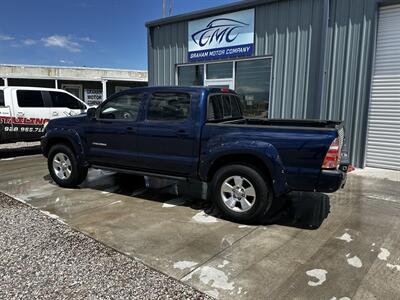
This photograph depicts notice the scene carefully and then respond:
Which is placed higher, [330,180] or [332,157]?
[332,157]

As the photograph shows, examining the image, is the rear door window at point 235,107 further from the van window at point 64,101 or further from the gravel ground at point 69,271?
the van window at point 64,101

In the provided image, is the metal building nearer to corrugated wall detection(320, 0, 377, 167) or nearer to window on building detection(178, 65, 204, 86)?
corrugated wall detection(320, 0, 377, 167)

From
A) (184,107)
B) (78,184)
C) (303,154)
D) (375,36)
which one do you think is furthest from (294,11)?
(78,184)

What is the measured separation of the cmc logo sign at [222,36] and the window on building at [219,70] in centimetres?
26

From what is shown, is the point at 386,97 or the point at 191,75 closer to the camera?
the point at 386,97

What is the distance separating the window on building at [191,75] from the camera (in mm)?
11109

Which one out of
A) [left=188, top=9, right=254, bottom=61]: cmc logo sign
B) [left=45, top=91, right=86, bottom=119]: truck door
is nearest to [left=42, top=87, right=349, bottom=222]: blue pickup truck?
[left=188, top=9, right=254, bottom=61]: cmc logo sign

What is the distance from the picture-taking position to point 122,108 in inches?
230

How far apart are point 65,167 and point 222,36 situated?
6255 millimetres

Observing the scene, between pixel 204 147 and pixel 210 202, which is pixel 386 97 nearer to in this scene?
pixel 210 202

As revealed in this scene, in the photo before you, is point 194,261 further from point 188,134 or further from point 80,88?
point 80,88

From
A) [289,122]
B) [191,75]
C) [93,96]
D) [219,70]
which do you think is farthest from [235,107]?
[93,96]

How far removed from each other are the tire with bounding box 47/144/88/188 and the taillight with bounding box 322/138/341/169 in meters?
4.26

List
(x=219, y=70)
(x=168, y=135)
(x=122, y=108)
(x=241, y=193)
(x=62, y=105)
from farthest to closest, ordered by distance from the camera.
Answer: (x=62, y=105)
(x=219, y=70)
(x=122, y=108)
(x=168, y=135)
(x=241, y=193)
